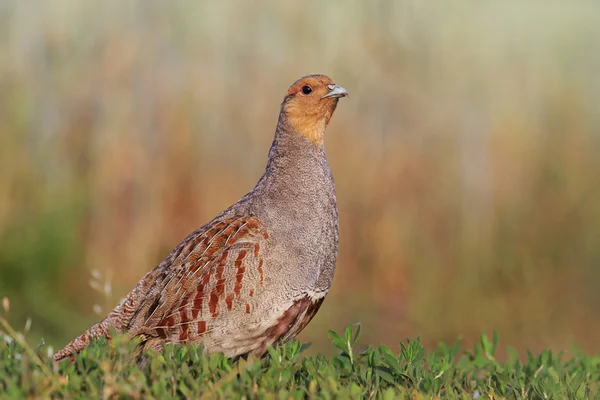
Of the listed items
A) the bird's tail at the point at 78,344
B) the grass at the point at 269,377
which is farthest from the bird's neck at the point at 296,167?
the bird's tail at the point at 78,344

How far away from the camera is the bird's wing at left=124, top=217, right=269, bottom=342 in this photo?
3760mm

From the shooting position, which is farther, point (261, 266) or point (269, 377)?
point (261, 266)

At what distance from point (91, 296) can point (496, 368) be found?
13.1ft

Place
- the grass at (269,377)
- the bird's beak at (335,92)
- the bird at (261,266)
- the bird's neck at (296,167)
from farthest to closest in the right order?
the bird's beak at (335,92) → the bird's neck at (296,167) → the bird at (261,266) → the grass at (269,377)

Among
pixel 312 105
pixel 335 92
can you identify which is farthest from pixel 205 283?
pixel 335 92

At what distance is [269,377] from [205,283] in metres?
0.92

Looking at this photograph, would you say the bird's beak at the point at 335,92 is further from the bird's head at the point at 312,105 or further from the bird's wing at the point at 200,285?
the bird's wing at the point at 200,285

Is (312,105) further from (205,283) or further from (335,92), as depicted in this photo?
(205,283)

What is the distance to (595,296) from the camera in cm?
684

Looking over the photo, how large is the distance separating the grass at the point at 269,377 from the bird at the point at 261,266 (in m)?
0.21

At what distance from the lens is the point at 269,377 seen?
3.05 m

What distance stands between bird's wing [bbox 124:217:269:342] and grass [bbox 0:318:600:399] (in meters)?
0.29

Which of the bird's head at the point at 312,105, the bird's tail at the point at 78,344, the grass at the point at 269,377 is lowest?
the bird's tail at the point at 78,344

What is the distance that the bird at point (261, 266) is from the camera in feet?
12.2
